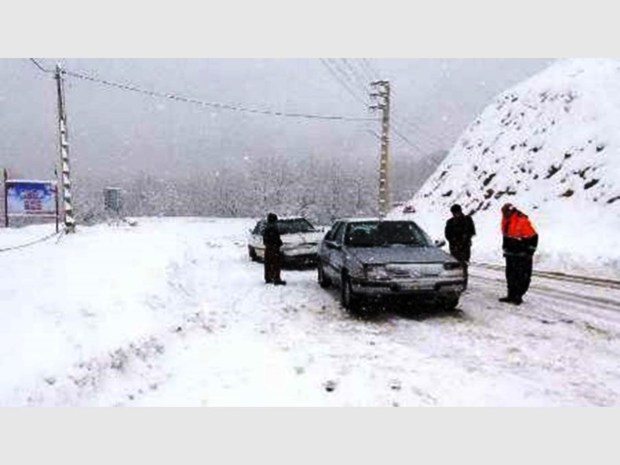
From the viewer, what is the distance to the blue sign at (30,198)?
102 feet

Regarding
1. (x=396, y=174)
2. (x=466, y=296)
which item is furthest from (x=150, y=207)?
(x=466, y=296)

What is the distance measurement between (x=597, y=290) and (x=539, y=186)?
1937 centimetres

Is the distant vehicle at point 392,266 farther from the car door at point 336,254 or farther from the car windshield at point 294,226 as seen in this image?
the car windshield at point 294,226

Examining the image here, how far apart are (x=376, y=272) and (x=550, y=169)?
2455 cm

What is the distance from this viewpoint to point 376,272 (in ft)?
30.8

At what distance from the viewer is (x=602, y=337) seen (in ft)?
25.6

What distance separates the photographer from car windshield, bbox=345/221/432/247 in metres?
10.9

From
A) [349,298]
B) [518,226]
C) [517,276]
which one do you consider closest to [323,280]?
[349,298]

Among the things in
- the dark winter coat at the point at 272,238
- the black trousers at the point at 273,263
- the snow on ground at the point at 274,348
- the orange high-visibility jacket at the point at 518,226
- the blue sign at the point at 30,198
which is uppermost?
the blue sign at the point at 30,198

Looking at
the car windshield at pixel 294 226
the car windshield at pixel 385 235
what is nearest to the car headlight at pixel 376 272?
the car windshield at pixel 385 235

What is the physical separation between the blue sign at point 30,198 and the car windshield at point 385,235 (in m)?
23.6

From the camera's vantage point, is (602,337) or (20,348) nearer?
(20,348)

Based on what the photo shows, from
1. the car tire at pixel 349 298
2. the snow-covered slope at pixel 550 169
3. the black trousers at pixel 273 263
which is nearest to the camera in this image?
the car tire at pixel 349 298

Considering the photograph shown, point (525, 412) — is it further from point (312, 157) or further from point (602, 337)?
point (312, 157)
